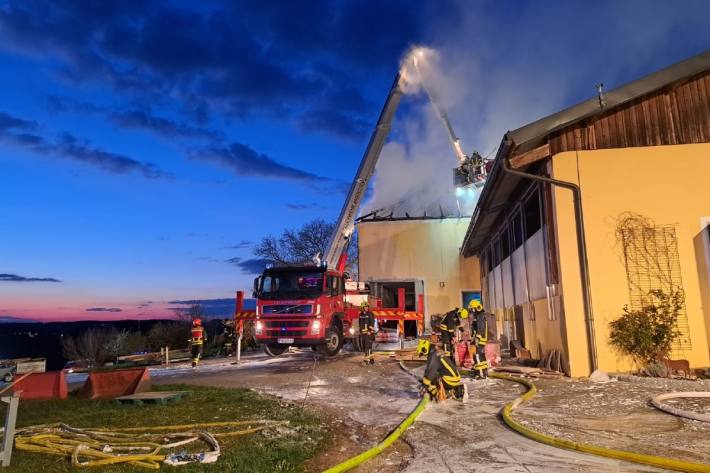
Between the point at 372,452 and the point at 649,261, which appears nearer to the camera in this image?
the point at 372,452

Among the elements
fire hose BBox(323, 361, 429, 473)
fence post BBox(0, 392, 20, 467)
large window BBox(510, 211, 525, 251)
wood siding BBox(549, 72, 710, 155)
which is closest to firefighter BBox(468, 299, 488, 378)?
fire hose BBox(323, 361, 429, 473)

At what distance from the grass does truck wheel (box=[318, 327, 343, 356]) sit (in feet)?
18.1

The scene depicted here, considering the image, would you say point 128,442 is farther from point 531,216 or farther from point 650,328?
point 531,216

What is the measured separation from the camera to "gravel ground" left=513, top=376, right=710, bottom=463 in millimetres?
4679

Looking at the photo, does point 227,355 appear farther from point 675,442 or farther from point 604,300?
point 675,442

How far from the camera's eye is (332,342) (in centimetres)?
1490

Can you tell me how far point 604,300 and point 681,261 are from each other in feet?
5.51

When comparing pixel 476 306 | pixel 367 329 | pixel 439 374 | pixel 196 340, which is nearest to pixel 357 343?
pixel 367 329

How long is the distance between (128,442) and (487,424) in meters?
3.98

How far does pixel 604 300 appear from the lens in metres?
9.49

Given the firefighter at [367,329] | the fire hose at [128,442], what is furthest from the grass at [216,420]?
the firefighter at [367,329]

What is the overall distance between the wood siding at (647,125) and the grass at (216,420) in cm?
745

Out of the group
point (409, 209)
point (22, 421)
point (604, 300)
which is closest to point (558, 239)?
point (604, 300)

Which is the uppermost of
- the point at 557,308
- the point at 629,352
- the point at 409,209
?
the point at 409,209
